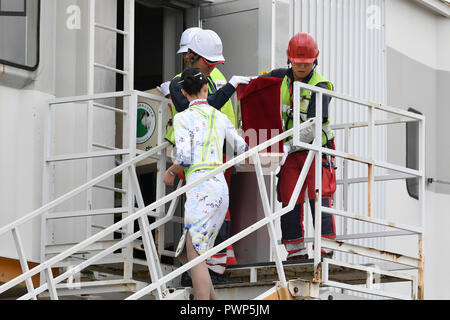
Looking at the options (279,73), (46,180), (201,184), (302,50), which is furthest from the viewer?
(279,73)

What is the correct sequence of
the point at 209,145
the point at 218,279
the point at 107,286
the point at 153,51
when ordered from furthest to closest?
the point at 153,51 → the point at 107,286 → the point at 218,279 → the point at 209,145

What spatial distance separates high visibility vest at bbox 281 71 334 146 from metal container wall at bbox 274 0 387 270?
219 centimetres

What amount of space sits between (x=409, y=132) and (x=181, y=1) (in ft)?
14.0

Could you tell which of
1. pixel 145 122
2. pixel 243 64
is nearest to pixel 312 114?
pixel 145 122

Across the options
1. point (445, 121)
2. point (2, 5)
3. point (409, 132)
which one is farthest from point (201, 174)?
point (445, 121)

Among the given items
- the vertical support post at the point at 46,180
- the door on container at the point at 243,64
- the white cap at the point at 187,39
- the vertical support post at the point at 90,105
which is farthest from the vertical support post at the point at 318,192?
the vertical support post at the point at 46,180

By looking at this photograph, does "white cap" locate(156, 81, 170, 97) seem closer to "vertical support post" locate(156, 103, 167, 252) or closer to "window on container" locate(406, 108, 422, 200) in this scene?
"vertical support post" locate(156, 103, 167, 252)

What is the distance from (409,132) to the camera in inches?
537

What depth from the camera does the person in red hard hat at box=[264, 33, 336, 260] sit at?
8578 mm

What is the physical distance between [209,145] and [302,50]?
132cm

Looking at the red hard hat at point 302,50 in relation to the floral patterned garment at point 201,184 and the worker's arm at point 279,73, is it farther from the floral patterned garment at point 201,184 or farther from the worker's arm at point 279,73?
the floral patterned garment at point 201,184

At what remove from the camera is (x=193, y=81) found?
8047 mm

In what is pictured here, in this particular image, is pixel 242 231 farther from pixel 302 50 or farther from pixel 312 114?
pixel 302 50

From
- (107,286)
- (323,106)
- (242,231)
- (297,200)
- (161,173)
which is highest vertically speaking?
(323,106)
